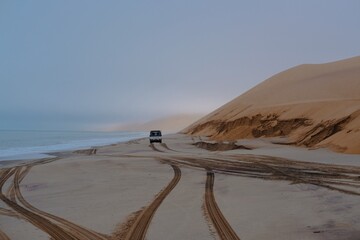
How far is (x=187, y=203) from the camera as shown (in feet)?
37.1

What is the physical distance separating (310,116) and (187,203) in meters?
31.9

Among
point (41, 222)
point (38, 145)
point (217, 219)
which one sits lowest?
point (217, 219)

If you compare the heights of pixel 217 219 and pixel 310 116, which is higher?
pixel 310 116

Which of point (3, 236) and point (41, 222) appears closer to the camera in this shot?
point (3, 236)

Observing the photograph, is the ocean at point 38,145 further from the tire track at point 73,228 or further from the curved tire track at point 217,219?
the curved tire track at point 217,219

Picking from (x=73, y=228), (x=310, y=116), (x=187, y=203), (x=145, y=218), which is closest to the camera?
(x=73, y=228)

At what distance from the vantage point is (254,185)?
1434cm

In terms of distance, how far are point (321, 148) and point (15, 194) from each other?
20603mm

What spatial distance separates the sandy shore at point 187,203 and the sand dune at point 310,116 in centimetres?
932

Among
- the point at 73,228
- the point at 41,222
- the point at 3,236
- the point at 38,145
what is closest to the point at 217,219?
the point at 73,228

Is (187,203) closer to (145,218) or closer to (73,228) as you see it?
(145,218)

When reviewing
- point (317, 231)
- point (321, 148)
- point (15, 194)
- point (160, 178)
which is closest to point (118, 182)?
point (160, 178)

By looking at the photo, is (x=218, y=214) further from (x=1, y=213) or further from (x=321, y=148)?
(x=321, y=148)

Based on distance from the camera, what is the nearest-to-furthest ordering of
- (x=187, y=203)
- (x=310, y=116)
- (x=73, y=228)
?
(x=73, y=228) → (x=187, y=203) → (x=310, y=116)
